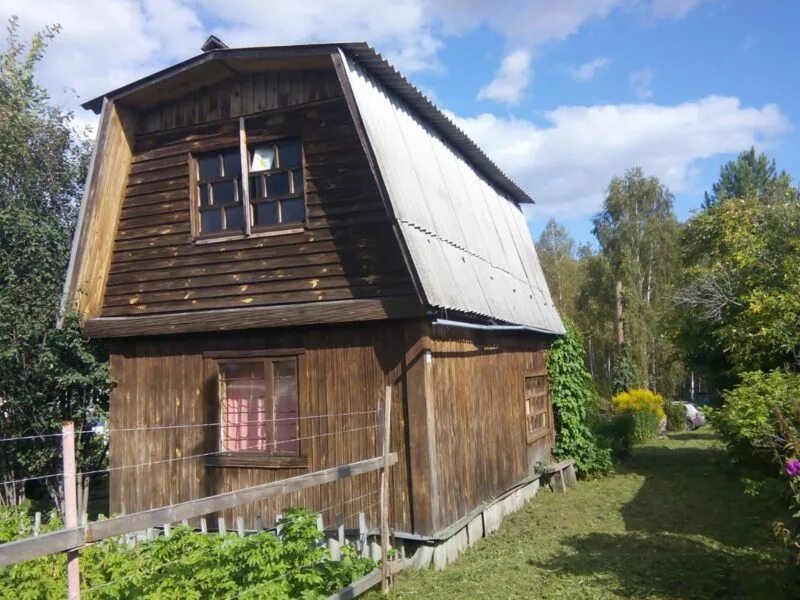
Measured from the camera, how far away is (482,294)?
9.77 metres

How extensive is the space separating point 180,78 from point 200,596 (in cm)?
652

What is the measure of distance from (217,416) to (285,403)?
0.96 m

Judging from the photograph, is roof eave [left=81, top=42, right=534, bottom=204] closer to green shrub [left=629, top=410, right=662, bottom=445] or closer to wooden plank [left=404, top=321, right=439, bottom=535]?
wooden plank [left=404, top=321, right=439, bottom=535]

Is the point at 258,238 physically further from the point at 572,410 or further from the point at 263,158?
the point at 572,410

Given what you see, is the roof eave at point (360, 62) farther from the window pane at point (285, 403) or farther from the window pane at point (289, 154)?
the window pane at point (285, 403)

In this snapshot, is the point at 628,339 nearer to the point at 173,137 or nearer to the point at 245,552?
the point at 173,137

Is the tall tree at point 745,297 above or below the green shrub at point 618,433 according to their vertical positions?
above

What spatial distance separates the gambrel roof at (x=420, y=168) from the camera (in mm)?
7969

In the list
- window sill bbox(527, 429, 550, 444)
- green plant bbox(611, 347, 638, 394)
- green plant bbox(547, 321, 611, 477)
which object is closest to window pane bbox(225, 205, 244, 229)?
window sill bbox(527, 429, 550, 444)

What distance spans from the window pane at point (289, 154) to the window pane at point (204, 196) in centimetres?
120

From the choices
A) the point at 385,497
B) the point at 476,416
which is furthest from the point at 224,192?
the point at 385,497

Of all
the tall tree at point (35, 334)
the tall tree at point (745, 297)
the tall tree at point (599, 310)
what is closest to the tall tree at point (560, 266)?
the tall tree at point (599, 310)

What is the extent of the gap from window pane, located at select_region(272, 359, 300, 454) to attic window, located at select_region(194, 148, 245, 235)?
1.92 meters

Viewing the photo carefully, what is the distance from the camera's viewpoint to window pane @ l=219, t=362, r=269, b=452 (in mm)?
8891
